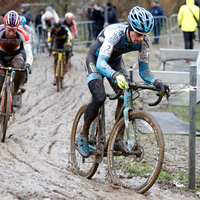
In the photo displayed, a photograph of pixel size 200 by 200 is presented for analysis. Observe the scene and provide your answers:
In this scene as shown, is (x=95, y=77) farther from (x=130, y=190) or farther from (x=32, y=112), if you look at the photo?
(x=32, y=112)

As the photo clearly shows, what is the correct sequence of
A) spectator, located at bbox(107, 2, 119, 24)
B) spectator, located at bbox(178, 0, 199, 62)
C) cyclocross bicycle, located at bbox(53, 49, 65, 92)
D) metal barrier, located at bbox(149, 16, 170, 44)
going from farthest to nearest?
spectator, located at bbox(107, 2, 119, 24) → metal barrier, located at bbox(149, 16, 170, 44) → spectator, located at bbox(178, 0, 199, 62) → cyclocross bicycle, located at bbox(53, 49, 65, 92)

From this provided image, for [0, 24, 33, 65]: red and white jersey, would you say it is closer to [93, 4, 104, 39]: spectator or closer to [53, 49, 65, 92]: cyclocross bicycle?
[53, 49, 65, 92]: cyclocross bicycle

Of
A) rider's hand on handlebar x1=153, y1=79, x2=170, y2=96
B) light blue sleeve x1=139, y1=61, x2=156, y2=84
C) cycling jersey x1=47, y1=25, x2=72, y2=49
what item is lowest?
rider's hand on handlebar x1=153, y1=79, x2=170, y2=96

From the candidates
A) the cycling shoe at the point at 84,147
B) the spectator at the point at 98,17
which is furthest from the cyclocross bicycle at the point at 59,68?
the spectator at the point at 98,17

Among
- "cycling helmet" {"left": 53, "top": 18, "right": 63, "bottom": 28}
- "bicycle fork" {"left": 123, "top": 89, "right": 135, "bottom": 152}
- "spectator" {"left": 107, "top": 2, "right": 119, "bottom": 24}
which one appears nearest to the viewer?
"bicycle fork" {"left": 123, "top": 89, "right": 135, "bottom": 152}

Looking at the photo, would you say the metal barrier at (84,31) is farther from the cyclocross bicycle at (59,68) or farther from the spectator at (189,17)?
the cyclocross bicycle at (59,68)

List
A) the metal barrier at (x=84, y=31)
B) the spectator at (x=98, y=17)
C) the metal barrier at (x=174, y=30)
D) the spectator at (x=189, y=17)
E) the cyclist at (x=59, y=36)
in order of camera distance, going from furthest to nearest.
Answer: the metal barrier at (x=84, y=31) → the metal barrier at (x=174, y=30) → the spectator at (x=98, y=17) → the spectator at (x=189, y=17) → the cyclist at (x=59, y=36)

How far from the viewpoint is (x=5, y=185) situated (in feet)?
13.1

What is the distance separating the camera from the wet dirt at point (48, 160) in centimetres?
383

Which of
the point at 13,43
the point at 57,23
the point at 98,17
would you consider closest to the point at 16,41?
the point at 13,43

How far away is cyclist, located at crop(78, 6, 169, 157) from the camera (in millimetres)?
3893

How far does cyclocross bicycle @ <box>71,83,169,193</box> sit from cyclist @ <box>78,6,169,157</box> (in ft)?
0.36

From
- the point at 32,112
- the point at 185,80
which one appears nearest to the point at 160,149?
the point at 185,80

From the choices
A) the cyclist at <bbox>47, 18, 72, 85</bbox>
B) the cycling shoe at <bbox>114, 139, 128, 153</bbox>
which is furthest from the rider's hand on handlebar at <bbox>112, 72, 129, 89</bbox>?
the cyclist at <bbox>47, 18, 72, 85</bbox>
